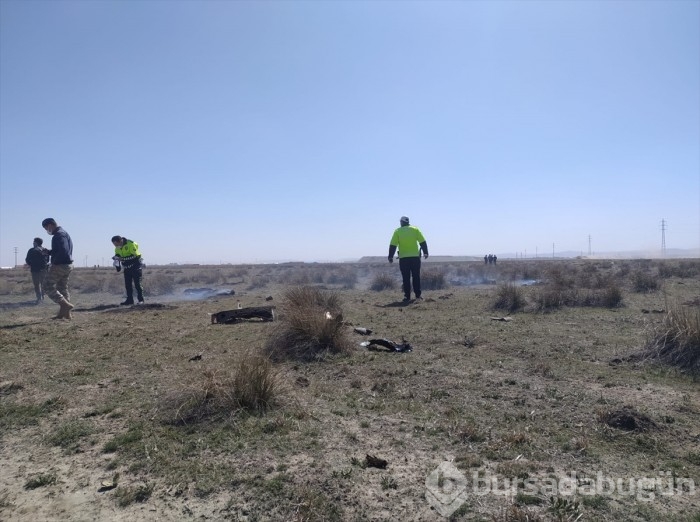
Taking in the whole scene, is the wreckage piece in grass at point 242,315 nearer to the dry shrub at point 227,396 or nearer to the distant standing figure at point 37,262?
the dry shrub at point 227,396

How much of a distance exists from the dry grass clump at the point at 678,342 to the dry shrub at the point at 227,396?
181 inches

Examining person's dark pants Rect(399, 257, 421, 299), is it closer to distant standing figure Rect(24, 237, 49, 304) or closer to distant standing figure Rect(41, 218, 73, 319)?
distant standing figure Rect(41, 218, 73, 319)

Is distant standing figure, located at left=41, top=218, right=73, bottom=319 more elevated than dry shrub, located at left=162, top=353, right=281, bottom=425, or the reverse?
distant standing figure, located at left=41, top=218, right=73, bottom=319

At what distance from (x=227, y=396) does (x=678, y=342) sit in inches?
207

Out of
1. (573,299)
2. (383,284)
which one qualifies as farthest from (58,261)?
(383,284)

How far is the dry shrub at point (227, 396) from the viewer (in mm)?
4176

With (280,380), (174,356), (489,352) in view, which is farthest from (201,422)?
(489,352)

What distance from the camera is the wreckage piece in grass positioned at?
9.66m

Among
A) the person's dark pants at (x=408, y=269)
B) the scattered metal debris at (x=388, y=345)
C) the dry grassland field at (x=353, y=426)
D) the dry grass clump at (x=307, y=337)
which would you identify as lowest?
the dry grassland field at (x=353, y=426)

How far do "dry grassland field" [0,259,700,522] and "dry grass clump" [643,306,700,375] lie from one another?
0.02m

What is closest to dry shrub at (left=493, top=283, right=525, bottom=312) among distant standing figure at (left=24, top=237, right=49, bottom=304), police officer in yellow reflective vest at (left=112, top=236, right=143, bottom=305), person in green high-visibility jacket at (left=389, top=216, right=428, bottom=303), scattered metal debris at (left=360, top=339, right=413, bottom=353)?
person in green high-visibility jacket at (left=389, top=216, right=428, bottom=303)

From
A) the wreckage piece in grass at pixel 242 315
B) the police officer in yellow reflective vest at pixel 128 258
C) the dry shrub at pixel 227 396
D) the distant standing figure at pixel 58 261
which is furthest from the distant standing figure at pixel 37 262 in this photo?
the dry shrub at pixel 227 396

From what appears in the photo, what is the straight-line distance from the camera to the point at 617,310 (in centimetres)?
1014

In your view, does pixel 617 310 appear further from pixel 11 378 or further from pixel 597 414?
pixel 11 378
